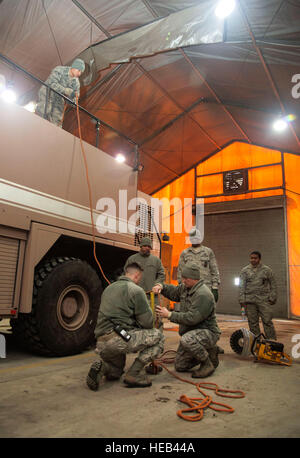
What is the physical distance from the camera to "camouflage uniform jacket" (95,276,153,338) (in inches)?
128

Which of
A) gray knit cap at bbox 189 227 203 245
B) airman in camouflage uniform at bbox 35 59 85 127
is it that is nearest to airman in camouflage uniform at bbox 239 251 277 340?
gray knit cap at bbox 189 227 203 245

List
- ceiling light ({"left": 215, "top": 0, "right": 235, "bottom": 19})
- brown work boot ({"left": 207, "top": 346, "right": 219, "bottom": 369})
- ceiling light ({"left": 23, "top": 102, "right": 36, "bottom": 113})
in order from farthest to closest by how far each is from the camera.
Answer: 1. ceiling light ({"left": 23, "top": 102, "right": 36, "bottom": 113})
2. ceiling light ({"left": 215, "top": 0, "right": 235, "bottom": 19})
3. brown work boot ({"left": 207, "top": 346, "right": 219, "bottom": 369})

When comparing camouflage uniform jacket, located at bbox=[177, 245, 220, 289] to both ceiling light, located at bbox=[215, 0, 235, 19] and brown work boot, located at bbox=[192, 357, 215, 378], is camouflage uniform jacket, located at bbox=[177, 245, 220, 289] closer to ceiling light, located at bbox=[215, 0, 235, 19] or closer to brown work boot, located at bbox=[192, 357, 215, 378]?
brown work boot, located at bbox=[192, 357, 215, 378]

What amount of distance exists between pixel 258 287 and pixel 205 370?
275 cm

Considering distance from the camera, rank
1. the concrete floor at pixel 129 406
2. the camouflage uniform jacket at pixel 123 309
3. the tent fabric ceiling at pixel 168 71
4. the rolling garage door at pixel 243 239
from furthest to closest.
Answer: the rolling garage door at pixel 243 239, the tent fabric ceiling at pixel 168 71, the camouflage uniform jacket at pixel 123 309, the concrete floor at pixel 129 406

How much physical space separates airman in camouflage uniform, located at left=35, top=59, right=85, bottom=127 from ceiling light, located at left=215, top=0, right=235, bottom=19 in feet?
8.11

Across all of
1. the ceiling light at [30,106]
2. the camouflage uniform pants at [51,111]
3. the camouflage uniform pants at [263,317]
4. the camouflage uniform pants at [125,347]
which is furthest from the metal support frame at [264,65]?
the camouflage uniform pants at [125,347]

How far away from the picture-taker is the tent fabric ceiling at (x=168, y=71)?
22.1ft

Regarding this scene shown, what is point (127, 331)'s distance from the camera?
3260 mm

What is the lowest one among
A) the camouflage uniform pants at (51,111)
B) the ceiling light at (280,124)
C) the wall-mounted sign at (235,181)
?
the camouflage uniform pants at (51,111)

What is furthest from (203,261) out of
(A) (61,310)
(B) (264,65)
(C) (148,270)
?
(B) (264,65)

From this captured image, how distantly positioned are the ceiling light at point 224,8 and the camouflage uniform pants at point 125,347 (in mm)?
5139

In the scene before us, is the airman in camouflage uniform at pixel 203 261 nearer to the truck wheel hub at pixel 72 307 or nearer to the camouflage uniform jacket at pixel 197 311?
the camouflage uniform jacket at pixel 197 311

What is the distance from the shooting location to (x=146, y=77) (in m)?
10.1
